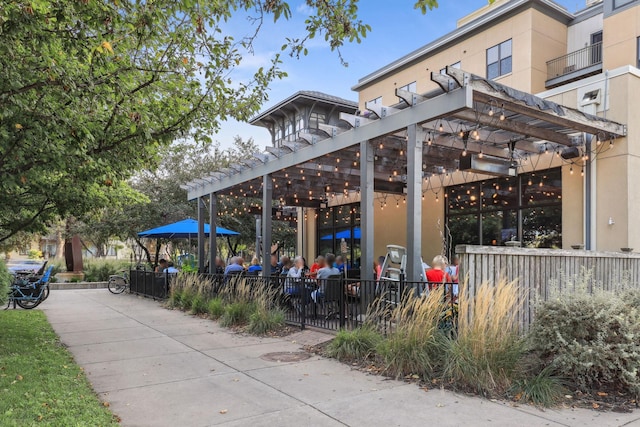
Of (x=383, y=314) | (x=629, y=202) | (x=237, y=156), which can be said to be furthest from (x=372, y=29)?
(x=237, y=156)

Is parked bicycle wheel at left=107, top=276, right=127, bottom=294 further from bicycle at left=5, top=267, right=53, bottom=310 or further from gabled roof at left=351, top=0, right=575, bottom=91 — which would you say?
gabled roof at left=351, top=0, right=575, bottom=91

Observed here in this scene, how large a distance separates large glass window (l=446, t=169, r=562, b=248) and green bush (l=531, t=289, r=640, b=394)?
220 inches

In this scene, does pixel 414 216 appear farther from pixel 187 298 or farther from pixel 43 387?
pixel 187 298

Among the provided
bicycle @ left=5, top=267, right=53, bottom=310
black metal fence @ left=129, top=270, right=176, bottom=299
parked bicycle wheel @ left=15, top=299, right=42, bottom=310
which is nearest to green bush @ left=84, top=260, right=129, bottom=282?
black metal fence @ left=129, top=270, right=176, bottom=299

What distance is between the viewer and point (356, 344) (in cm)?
632

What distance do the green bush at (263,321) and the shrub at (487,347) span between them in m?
3.83

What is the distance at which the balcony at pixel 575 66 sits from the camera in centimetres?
1664

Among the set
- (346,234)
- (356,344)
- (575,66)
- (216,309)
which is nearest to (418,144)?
(356,344)

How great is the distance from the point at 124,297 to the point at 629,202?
13717mm

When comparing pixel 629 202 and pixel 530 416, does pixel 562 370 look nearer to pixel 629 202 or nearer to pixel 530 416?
pixel 530 416

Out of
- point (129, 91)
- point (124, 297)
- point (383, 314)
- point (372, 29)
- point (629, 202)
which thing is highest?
point (372, 29)

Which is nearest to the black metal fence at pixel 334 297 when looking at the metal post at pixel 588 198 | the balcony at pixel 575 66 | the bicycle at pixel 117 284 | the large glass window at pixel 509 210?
the metal post at pixel 588 198

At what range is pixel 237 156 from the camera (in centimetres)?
2458

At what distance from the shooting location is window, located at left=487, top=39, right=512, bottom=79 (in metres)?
17.2
